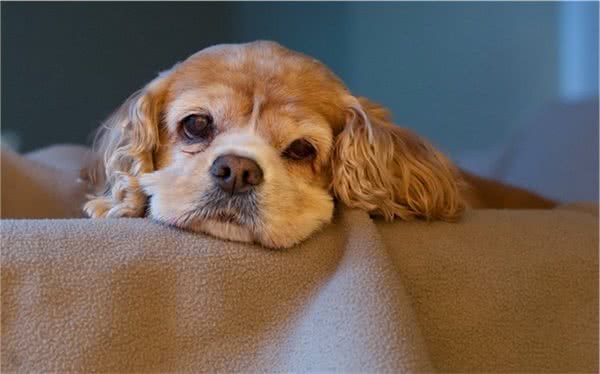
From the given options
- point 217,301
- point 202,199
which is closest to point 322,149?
point 202,199

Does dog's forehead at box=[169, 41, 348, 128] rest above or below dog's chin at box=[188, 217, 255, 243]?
above

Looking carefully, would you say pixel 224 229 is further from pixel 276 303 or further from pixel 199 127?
pixel 199 127

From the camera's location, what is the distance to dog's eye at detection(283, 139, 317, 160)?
48.3 inches

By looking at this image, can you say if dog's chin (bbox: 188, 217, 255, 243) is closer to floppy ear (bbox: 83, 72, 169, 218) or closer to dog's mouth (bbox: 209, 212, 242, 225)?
dog's mouth (bbox: 209, 212, 242, 225)

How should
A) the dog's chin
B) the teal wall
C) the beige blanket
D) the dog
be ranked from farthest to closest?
the teal wall → the dog → the dog's chin → the beige blanket

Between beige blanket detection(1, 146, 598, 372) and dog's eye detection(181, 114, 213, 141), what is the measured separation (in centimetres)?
27

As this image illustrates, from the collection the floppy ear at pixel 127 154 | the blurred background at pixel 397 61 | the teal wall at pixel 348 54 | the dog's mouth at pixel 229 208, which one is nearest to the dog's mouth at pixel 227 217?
the dog's mouth at pixel 229 208

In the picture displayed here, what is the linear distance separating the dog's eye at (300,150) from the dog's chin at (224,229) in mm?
232

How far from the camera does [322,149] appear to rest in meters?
1.25

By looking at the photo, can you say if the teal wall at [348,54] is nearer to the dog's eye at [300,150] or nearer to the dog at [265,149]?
the dog at [265,149]

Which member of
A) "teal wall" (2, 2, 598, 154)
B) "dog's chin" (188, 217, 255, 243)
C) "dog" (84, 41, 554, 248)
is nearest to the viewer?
"dog's chin" (188, 217, 255, 243)

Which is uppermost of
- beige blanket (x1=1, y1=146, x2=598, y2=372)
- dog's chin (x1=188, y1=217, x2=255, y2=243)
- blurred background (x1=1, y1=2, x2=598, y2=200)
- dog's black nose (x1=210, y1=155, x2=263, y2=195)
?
dog's black nose (x1=210, y1=155, x2=263, y2=195)

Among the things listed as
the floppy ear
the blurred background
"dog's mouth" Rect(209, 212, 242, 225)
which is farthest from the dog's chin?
the blurred background

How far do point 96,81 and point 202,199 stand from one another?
6.40ft
